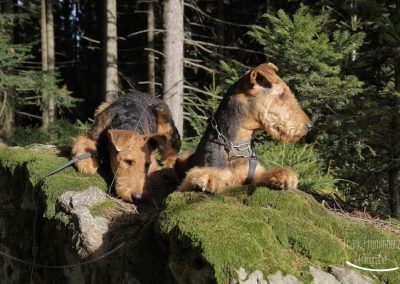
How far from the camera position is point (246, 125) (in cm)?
371

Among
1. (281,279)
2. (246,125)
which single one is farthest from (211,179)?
(281,279)

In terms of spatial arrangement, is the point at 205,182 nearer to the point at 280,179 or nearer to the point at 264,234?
the point at 280,179

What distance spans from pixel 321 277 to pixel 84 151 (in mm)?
3446

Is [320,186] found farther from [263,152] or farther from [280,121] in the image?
[280,121]

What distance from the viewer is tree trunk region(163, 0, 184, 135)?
8.47 metres

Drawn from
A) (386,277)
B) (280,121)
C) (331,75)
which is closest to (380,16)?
(331,75)

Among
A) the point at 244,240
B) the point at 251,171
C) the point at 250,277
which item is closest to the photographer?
the point at 250,277

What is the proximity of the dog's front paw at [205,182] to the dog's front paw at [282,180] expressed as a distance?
36 centimetres

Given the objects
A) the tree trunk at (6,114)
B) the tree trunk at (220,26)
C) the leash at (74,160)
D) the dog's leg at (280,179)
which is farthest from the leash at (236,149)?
the tree trunk at (220,26)

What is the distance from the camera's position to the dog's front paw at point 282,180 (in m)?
3.06

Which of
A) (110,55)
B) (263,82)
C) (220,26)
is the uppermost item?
(220,26)

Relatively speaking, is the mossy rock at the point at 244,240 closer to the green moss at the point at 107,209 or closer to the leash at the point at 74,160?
the green moss at the point at 107,209

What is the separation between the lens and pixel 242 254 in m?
2.35

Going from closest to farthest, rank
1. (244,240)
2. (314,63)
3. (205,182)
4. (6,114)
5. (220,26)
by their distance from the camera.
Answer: (244,240) → (205,182) → (314,63) → (6,114) → (220,26)
